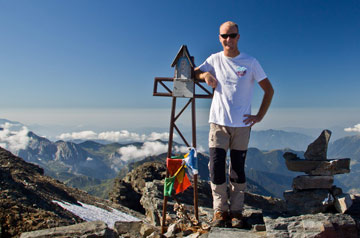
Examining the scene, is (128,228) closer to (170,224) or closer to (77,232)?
(170,224)

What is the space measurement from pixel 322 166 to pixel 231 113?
4.98 metres

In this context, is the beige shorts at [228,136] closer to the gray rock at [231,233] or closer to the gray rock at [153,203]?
the gray rock at [231,233]

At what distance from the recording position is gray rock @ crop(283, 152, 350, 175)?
10.0 meters

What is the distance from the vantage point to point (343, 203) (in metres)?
8.78

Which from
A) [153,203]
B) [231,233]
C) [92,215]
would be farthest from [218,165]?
[153,203]

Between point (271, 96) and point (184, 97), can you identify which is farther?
point (184, 97)

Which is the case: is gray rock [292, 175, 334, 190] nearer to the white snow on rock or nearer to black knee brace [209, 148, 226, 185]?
black knee brace [209, 148, 226, 185]

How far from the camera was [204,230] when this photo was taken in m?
8.12

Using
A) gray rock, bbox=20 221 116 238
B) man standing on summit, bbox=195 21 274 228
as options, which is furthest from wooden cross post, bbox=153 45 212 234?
gray rock, bbox=20 221 116 238

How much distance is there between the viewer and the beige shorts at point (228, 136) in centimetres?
797

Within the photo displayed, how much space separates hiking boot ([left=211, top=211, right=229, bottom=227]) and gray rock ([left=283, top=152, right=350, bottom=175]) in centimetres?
425

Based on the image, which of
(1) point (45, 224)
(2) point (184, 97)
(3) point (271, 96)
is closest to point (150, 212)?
(1) point (45, 224)

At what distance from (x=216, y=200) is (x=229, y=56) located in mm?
4400

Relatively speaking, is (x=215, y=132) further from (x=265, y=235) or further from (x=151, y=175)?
(x=151, y=175)
